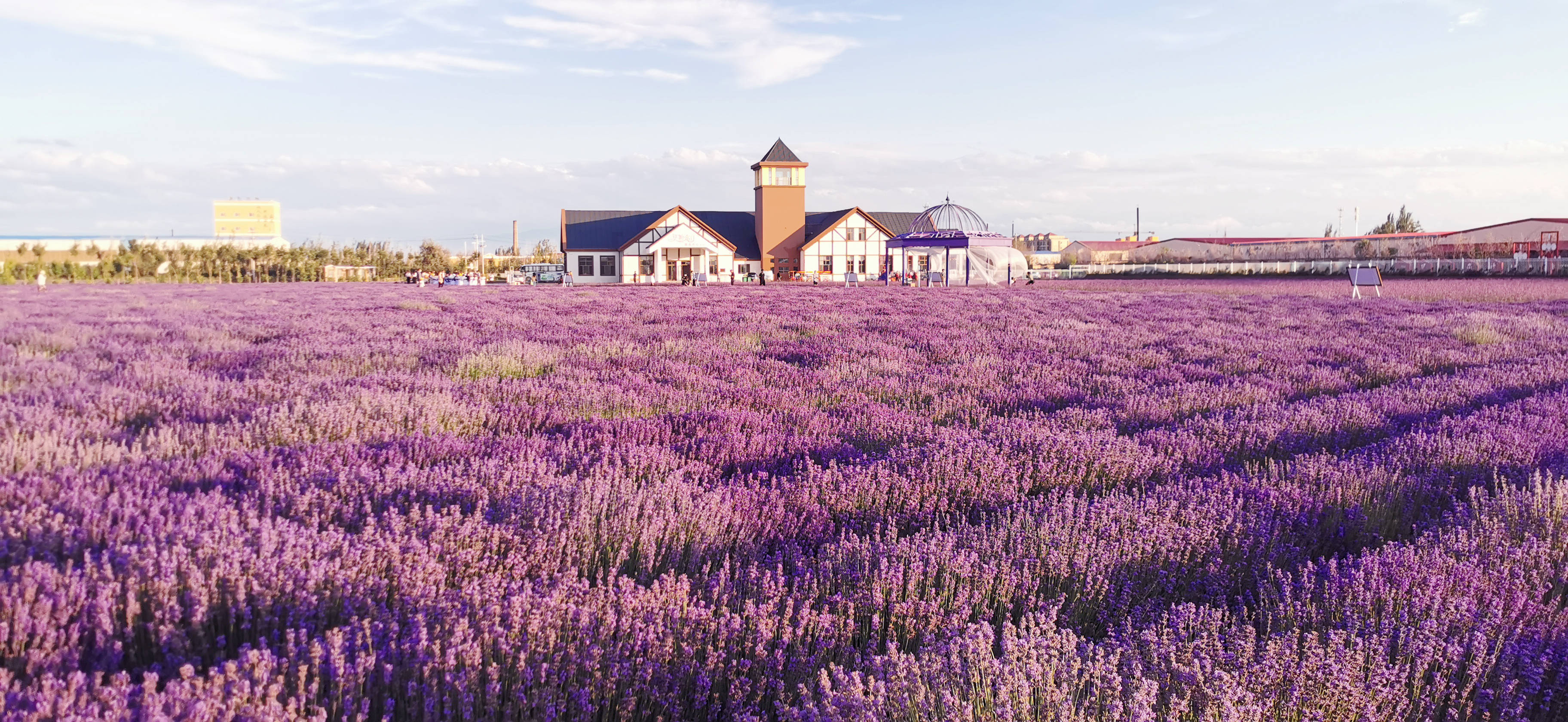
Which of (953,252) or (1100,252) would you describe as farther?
(1100,252)

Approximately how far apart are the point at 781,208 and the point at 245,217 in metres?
118

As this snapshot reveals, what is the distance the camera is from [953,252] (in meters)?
51.5

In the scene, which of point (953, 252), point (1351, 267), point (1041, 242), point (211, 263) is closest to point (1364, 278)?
point (1351, 267)

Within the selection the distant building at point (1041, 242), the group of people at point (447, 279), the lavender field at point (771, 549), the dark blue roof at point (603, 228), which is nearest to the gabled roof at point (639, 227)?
the dark blue roof at point (603, 228)

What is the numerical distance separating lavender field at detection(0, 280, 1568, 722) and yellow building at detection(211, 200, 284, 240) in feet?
483

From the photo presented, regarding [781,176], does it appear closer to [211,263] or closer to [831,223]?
[831,223]

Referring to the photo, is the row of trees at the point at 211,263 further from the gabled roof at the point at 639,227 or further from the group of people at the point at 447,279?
the gabled roof at the point at 639,227

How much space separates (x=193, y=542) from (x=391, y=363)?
210 inches

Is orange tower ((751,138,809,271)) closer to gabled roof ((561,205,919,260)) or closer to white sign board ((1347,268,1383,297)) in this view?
gabled roof ((561,205,919,260))

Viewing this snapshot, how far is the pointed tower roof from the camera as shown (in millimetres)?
51094

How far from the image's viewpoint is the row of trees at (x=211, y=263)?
47.7 m

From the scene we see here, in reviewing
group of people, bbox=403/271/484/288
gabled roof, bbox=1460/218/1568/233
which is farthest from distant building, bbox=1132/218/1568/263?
group of people, bbox=403/271/484/288

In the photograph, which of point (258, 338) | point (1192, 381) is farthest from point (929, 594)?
point (258, 338)

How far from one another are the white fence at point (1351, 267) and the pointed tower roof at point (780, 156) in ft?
76.5
